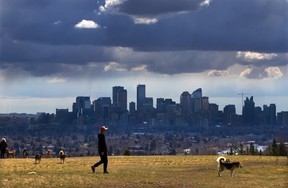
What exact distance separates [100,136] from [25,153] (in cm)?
2779

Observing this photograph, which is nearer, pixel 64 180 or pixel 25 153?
pixel 64 180

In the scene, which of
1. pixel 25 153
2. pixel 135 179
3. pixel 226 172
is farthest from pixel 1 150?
pixel 135 179

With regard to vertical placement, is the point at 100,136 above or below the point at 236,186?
above

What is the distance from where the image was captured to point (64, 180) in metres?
26.8

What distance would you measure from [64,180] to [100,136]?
176 inches

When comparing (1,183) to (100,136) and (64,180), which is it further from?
(100,136)

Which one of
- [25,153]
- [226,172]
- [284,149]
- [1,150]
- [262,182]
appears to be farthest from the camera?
[284,149]

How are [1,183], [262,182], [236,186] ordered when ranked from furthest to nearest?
[262,182] → [236,186] → [1,183]

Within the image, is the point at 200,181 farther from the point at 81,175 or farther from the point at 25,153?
the point at 25,153

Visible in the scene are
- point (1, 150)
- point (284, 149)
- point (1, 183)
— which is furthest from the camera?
point (284, 149)

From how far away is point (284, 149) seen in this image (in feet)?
238

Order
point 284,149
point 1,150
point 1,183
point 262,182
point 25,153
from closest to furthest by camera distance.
→ point 1,183
point 262,182
point 1,150
point 25,153
point 284,149

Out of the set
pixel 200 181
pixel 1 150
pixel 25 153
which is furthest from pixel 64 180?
pixel 25 153

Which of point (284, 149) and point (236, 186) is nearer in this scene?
point (236, 186)
